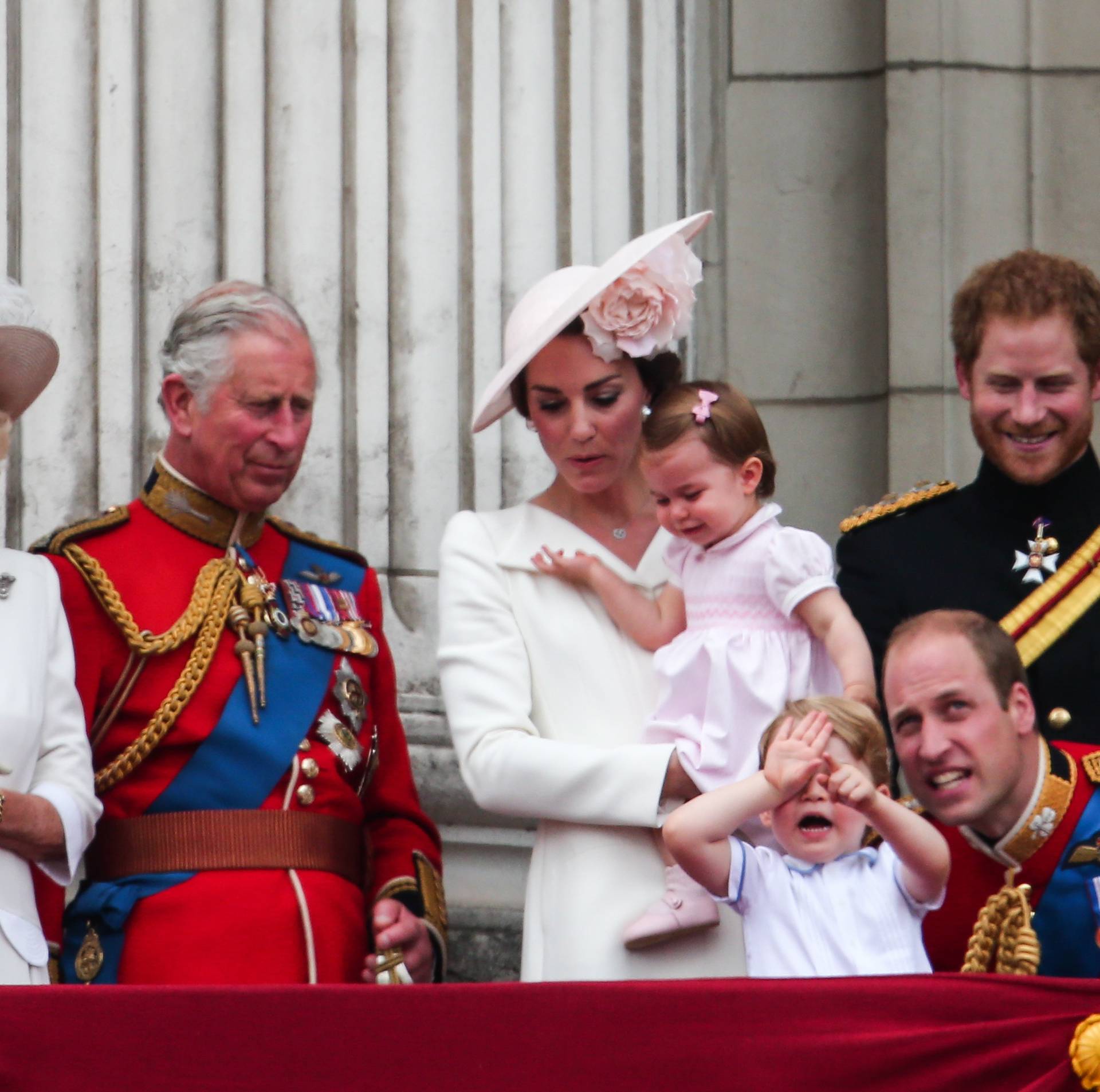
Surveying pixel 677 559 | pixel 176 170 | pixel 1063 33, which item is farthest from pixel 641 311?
pixel 1063 33

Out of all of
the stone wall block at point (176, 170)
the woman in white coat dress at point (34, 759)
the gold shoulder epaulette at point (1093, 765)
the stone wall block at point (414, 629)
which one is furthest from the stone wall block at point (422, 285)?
the gold shoulder epaulette at point (1093, 765)

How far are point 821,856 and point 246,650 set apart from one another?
0.93 metres

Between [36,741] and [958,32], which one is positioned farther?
[958,32]

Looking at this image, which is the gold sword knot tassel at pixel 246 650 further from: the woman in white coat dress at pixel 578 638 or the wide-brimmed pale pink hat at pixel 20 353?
the wide-brimmed pale pink hat at pixel 20 353

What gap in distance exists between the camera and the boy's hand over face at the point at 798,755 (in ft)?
9.62

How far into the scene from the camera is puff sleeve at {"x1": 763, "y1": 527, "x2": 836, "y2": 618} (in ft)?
10.7

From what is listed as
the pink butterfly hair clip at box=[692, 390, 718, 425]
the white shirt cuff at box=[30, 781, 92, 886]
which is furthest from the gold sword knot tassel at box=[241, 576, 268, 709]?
the pink butterfly hair clip at box=[692, 390, 718, 425]

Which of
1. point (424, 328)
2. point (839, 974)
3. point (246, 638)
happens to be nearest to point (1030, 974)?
point (839, 974)

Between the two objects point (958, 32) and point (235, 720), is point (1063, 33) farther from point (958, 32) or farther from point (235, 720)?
point (235, 720)

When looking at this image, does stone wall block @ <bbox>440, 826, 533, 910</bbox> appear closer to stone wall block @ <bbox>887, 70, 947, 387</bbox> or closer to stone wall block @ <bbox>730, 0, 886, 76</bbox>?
stone wall block @ <bbox>887, 70, 947, 387</bbox>

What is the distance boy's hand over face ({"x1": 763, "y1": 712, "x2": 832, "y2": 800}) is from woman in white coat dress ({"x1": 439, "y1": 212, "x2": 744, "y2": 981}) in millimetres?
278

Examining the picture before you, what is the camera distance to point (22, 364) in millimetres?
3451

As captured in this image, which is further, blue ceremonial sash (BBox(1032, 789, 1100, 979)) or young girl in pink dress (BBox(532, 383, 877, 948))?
young girl in pink dress (BBox(532, 383, 877, 948))

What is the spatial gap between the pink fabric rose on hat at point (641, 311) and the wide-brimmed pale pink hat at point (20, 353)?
78cm
